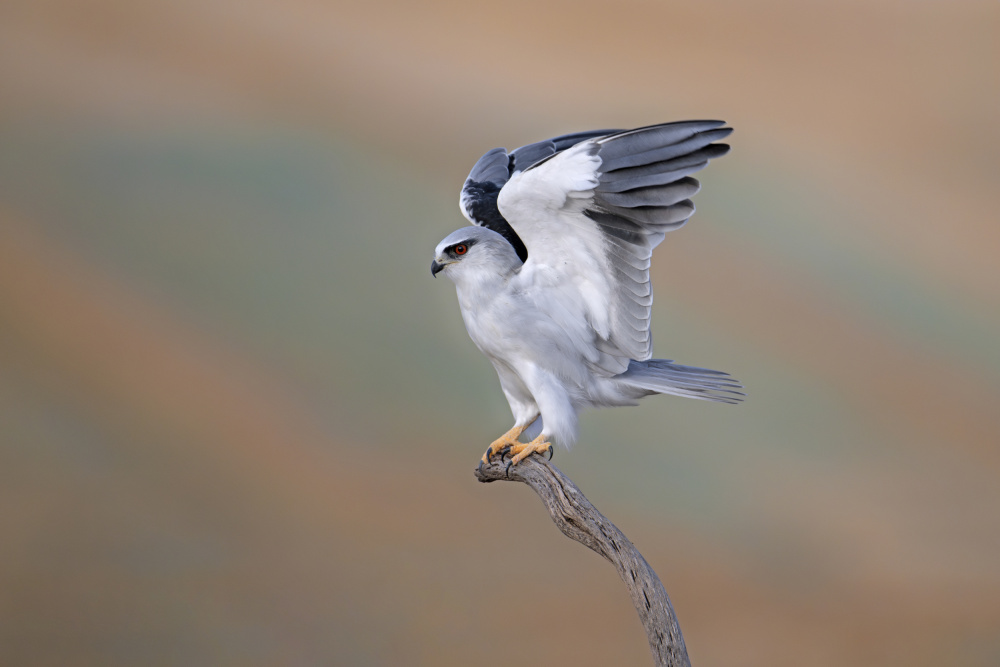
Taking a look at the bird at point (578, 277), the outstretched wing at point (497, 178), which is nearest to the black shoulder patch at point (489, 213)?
Answer: the outstretched wing at point (497, 178)

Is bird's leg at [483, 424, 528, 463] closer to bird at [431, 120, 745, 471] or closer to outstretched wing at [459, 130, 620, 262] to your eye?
bird at [431, 120, 745, 471]

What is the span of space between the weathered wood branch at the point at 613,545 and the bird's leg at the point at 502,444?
0.06 m

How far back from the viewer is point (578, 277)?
3.07m

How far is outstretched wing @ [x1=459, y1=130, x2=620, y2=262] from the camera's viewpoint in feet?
11.1

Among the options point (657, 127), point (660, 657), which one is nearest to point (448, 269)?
point (657, 127)

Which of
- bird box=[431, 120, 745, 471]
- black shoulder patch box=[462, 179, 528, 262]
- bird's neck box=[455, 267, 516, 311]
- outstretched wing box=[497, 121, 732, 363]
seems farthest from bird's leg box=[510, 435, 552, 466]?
black shoulder patch box=[462, 179, 528, 262]

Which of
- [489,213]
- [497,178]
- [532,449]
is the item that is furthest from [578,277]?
[497,178]

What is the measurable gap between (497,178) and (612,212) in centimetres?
88

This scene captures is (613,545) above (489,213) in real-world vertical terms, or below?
below

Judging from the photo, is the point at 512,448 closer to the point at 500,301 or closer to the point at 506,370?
the point at 506,370

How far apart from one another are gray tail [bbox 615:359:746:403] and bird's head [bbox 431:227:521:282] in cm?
63

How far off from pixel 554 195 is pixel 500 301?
43cm

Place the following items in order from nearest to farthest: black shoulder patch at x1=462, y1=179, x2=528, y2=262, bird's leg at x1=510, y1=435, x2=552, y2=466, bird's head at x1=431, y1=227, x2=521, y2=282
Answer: bird's head at x1=431, y1=227, x2=521, y2=282 < bird's leg at x1=510, y1=435, x2=552, y2=466 < black shoulder patch at x1=462, y1=179, x2=528, y2=262

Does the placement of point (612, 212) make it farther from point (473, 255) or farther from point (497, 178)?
point (497, 178)
